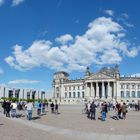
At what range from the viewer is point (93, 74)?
5595 inches

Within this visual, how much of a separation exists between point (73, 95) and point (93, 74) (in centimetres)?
1722

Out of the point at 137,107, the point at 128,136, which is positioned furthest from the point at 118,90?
the point at 128,136

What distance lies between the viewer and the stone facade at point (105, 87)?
135875 mm

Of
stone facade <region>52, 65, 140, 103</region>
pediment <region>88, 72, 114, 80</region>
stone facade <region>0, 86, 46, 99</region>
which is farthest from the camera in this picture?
stone facade <region>0, 86, 46, 99</region>

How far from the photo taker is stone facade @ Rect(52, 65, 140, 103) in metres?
136

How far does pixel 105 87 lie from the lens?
457 ft

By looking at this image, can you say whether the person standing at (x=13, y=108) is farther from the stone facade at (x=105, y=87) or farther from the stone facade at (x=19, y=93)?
the stone facade at (x=19, y=93)

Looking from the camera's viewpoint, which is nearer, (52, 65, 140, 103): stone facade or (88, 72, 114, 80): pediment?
(52, 65, 140, 103): stone facade

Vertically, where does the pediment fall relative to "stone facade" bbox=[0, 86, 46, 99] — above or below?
above

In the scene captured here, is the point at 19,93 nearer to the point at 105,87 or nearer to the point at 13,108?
the point at 105,87

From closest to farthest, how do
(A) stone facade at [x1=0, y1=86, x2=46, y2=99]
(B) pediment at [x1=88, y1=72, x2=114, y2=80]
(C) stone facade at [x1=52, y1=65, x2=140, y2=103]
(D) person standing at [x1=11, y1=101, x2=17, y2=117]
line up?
(D) person standing at [x1=11, y1=101, x2=17, y2=117], (C) stone facade at [x1=52, y1=65, x2=140, y2=103], (B) pediment at [x1=88, y1=72, x2=114, y2=80], (A) stone facade at [x1=0, y1=86, x2=46, y2=99]

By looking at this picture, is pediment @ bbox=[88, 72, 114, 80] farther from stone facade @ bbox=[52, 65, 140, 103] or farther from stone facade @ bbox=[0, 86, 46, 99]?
stone facade @ bbox=[0, 86, 46, 99]

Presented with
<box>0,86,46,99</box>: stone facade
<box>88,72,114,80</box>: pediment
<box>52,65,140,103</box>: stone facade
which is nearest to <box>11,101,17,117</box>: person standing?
<box>52,65,140,103</box>: stone facade

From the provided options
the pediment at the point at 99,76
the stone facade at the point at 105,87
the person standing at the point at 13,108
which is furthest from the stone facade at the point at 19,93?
the person standing at the point at 13,108
